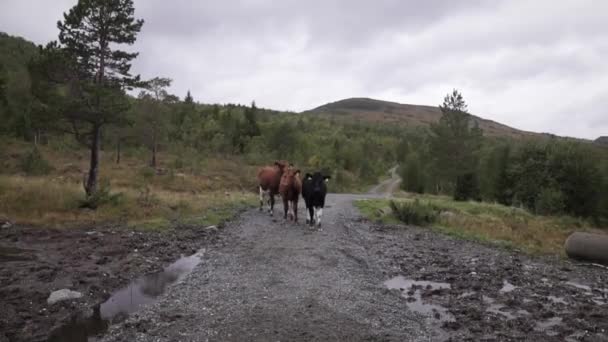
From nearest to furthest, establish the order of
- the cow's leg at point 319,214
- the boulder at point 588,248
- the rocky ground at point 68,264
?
the rocky ground at point 68,264 < the boulder at point 588,248 < the cow's leg at point 319,214

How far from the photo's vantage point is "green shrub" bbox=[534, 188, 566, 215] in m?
39.8

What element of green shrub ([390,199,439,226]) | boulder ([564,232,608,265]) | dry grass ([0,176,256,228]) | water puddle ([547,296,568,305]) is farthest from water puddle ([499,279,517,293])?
dry grass ([0,176,256,228])

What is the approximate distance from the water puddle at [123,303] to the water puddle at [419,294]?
17.5 feet

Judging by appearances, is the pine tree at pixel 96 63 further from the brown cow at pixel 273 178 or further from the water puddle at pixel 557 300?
the water puddle at pixel 557 300

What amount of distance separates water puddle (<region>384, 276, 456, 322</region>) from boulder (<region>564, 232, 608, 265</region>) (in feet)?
26.5

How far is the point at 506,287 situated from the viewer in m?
10.6

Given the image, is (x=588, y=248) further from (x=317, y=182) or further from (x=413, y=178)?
(x=413, y=178)

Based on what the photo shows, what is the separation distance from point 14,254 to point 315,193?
9.93 meters

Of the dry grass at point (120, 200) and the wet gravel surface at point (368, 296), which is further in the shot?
the dry grass at point (120, 200)

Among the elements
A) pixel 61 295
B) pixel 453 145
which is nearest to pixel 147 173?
pixel 61 295

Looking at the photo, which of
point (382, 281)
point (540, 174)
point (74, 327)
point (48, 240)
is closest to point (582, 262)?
point (382, 281)

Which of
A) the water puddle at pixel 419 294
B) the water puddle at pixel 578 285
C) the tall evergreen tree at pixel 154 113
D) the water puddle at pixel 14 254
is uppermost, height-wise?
the tall evergreen tree at pixel 154 113

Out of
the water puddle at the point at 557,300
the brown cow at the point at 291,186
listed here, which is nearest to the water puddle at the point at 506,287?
the water puddle at the point at 557,300

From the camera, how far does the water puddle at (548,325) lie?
7.56 m
